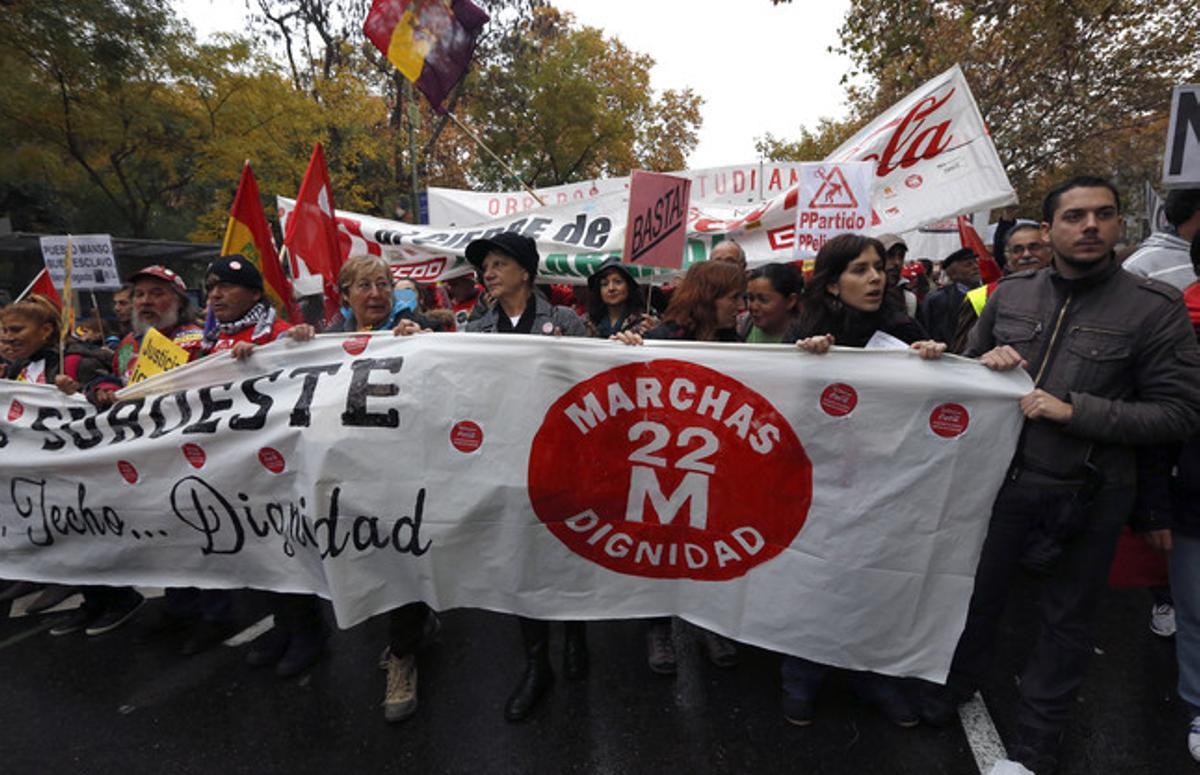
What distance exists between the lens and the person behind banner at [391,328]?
2.71m

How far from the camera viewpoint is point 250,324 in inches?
128

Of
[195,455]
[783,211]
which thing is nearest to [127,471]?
[195,455]

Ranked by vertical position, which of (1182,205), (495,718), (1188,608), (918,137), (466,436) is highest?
(918,137)

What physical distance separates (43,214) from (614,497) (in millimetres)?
25830

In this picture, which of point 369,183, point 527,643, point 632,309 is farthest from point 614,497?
point 369,183

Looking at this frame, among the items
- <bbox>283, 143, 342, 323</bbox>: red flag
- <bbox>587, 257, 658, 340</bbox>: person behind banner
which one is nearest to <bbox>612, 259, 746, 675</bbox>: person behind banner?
<bbox>587, 257, 658, 340</bbox>: person behind banner

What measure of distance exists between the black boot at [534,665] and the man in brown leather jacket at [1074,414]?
67.1 inches

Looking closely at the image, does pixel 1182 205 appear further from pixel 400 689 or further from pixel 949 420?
pixel 400 689

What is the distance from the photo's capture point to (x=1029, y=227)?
3980 millimetres

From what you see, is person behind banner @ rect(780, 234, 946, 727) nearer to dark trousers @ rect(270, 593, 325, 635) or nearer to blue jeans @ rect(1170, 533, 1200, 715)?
blue jeans @ rect(1170, 533, 1200, 715)

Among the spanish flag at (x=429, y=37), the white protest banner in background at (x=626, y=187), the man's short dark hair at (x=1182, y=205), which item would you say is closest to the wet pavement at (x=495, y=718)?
the man's short dark hair at (x=1182, y=205)

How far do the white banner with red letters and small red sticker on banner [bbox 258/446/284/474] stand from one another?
9.91ft

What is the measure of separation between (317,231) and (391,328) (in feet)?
5.00

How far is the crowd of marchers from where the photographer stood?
2.07 meters
